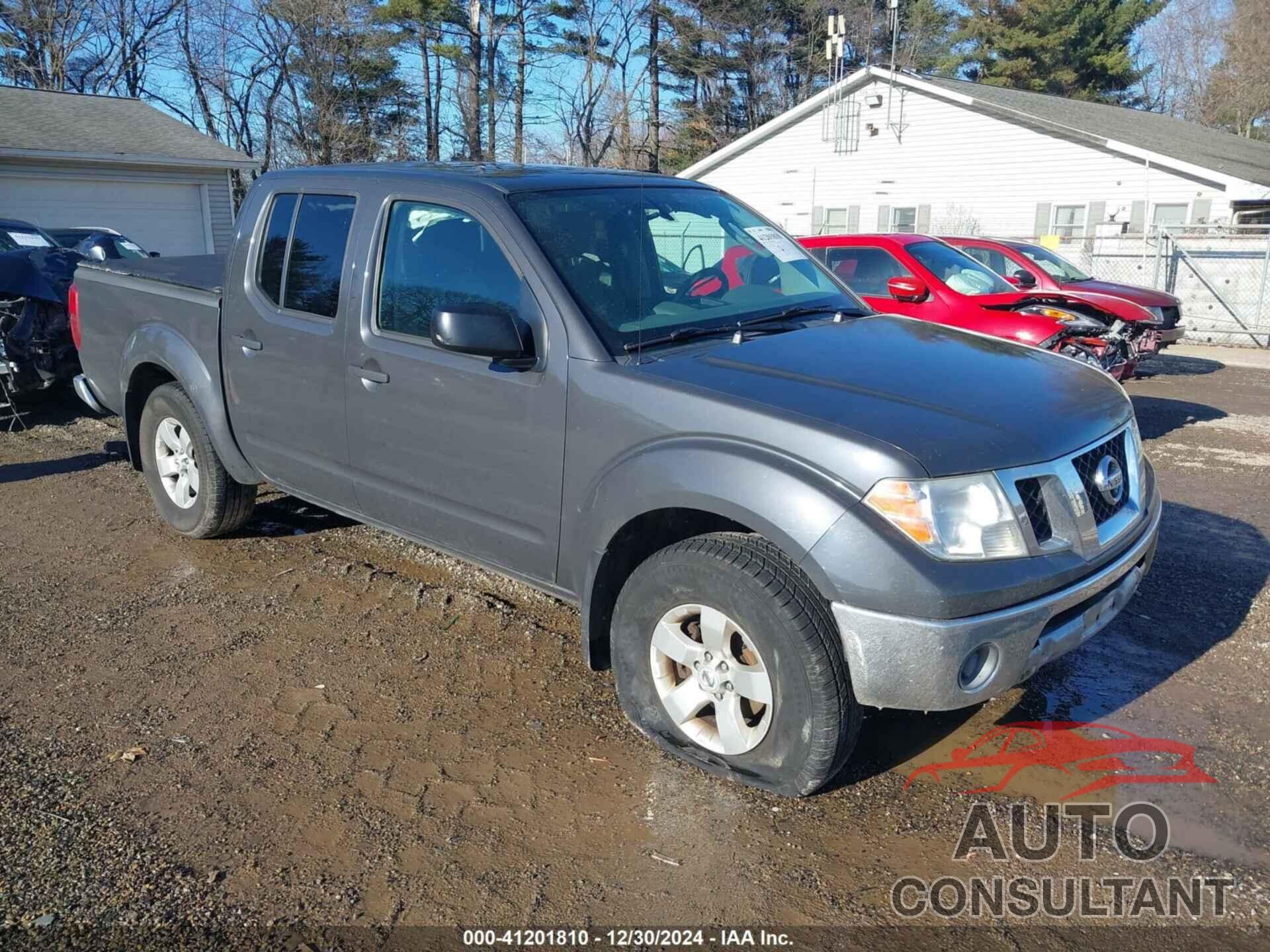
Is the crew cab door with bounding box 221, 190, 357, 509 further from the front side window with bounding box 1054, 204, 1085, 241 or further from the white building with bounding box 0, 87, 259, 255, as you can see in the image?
the front side window with bounding box 1054, 204, 1085, 241

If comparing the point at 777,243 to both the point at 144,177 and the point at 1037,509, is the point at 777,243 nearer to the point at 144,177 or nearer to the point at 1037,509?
the point at 1037,509

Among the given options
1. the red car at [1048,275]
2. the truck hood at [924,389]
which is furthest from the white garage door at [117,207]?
the truck hood at [924,389]

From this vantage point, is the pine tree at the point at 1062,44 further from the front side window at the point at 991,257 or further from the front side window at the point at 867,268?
the front side window at the point at 867,268

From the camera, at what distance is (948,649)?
278 cm

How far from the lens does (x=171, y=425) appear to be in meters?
5.47

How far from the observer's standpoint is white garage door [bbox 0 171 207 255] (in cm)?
2184

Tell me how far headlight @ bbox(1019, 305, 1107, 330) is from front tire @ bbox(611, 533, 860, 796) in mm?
6987

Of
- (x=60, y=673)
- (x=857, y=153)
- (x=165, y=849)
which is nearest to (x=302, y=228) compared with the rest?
(x=60, y=673)

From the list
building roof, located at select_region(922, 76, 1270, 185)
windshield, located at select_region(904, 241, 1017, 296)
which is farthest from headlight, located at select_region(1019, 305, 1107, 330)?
building roof, located at select_region(922, 76, 1270, 185)

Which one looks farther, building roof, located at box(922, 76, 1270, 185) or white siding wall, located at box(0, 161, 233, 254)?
building roof, located at box(922, 76, 1270, 185)

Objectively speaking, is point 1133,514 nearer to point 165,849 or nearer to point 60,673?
point 165,849

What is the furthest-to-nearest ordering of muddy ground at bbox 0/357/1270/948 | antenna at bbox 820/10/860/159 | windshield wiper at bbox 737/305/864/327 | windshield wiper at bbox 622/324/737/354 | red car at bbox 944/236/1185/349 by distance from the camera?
antenna at bbox 820/10/860/159 < red car at bbox 944/236/1185/349 < windshield wiper at bbox 737/305/864/327 < windshield wiper at bbox 622/324/737/354 < muddy ground at bbox 0/357/1270/948

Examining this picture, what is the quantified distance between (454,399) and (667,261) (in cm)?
101

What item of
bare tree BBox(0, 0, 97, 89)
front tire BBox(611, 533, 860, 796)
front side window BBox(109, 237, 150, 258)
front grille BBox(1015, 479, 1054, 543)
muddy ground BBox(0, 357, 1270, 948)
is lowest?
muddy ground BBox(0, 357, 1270, 948)
